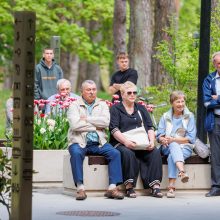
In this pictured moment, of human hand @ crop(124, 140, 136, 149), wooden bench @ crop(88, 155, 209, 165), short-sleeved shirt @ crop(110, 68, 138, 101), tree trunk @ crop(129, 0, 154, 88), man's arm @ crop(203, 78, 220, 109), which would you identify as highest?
tree trunk @ crop(129, 0, 154, 88)

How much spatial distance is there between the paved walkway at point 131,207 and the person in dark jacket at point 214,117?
12.3 inches

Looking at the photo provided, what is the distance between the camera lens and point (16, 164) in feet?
32.1

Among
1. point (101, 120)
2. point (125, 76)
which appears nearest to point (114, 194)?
point (101, 120)

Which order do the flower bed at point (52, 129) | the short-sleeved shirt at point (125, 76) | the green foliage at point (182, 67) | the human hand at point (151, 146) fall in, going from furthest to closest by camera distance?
the green foliage at point (182, 67) < the short-sleeved shirt at point (125, 76) < the flower bed at point (52, 129) < the human hand at point (151, 146)

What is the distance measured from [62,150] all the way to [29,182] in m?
7.17

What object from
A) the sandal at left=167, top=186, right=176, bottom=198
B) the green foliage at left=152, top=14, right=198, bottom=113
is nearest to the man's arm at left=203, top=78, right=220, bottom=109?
the sandal at left=167, top=186, right=176, bottom=198

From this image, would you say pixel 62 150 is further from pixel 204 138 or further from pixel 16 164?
pixel 16 164

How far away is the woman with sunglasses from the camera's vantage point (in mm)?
15367

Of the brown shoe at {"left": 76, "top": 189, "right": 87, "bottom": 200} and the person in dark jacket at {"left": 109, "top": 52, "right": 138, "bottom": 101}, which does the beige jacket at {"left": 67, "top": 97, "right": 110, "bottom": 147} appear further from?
the person in dark jacket at {"left": 109, "top": 52, "right": 138, "bottom": 101}

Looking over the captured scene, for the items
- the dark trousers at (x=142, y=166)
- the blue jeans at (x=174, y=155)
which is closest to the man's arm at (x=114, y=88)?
the blue jeans at (x=174, y=155)

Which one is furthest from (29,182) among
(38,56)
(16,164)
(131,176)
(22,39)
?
(38,56)

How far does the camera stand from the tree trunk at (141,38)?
99.8ft

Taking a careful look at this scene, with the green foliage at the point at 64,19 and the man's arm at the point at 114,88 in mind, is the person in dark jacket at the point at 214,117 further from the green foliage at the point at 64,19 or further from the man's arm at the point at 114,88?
the green foliage at the point at 64,19

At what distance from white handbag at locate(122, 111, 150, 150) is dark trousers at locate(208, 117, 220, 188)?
1.02 metres
